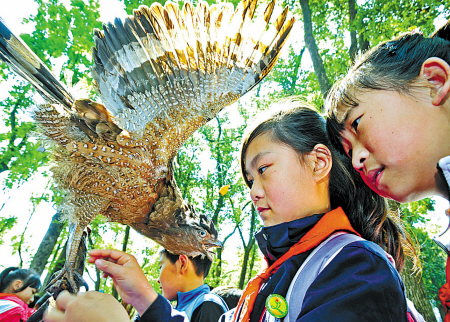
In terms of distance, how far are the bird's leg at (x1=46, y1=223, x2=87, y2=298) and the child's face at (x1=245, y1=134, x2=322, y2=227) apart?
5.17ft

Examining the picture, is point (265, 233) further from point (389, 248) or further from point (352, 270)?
point (389, 248)

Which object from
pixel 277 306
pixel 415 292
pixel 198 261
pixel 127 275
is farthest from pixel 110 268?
pixel 415 292

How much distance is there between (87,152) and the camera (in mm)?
2512

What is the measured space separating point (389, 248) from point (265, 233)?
741 mm

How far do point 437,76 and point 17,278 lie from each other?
5106mm

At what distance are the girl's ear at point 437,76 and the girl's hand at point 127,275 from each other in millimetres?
1339

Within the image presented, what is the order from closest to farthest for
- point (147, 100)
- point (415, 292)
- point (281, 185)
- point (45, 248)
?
1. point (281, 185)
2. point (147, 100)
3. point (415, 292)
4. point (45, 248)

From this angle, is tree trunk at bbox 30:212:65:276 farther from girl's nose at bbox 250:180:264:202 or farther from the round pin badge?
the round pin badge

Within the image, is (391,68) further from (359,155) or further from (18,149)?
(18,149)

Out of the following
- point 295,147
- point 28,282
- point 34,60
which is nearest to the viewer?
point 295,147

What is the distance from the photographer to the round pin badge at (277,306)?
0.95 metres

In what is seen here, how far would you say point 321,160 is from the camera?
58.5 inches

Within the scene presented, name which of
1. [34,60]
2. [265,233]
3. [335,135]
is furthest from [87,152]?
[335,135]

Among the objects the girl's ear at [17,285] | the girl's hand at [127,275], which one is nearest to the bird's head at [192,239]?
the girl's hand at [127,275]
